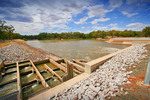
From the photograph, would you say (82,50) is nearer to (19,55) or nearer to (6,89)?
(19,55)

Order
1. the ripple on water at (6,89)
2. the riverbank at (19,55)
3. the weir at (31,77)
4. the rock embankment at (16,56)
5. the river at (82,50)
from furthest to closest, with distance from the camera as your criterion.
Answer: the river at (82,50) → the riverbank at (19,55) → the rock embankment at (16,56) → the weir at (31,77) → the ripple on water at (6,89)

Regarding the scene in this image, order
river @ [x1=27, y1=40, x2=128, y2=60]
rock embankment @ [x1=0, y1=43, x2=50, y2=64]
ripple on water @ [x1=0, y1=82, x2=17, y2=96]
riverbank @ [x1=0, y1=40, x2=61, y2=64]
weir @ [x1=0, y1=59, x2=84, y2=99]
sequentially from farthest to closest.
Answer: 1. river @ [x1=27, y1=40, x2=128, y2=60]
2. riverbank @ [x1=0, y1=40, x2=61, y2=64]
3. rock embankment @ [x1=0, y1=43, x2=50, y2=64]
4. weir @ [x1=0, y1=59, x2=84, y2=99]
5. ripple on water @ [x1=0, y1=82, x2=17, y2=96]

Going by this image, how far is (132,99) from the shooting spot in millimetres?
2059

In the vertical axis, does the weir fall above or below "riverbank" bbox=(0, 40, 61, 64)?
below

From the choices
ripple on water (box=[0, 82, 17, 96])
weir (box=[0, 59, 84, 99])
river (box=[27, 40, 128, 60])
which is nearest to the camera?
ripple on water (box=[0, 82, 17, 96])

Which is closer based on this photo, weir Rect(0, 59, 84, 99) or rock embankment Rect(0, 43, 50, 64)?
weir Rect(0, 59, 84, 99)

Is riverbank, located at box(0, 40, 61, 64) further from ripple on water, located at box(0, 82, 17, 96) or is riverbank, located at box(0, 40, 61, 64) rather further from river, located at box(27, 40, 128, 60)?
ripple on water, located at box(0, 82, 17, 96)

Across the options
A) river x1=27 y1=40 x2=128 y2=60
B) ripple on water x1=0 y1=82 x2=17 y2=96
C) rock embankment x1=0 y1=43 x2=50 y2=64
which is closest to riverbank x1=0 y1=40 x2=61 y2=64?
rock embankment x1=0 y1=43 x2=50 y2=64

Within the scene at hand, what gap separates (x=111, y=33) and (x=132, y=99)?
86.0 meters

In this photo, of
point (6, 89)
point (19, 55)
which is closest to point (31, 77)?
point (6, 89)

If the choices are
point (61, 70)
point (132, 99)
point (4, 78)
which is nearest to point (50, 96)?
point (132, 99)

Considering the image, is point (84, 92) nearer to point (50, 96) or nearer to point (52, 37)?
point (50, 96)

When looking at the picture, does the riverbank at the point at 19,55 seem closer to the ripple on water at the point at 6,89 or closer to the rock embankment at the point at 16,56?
the rock embankment at the point at 16,56

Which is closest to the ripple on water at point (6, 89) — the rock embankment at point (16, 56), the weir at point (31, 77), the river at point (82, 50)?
the weir at point (31, 77)
